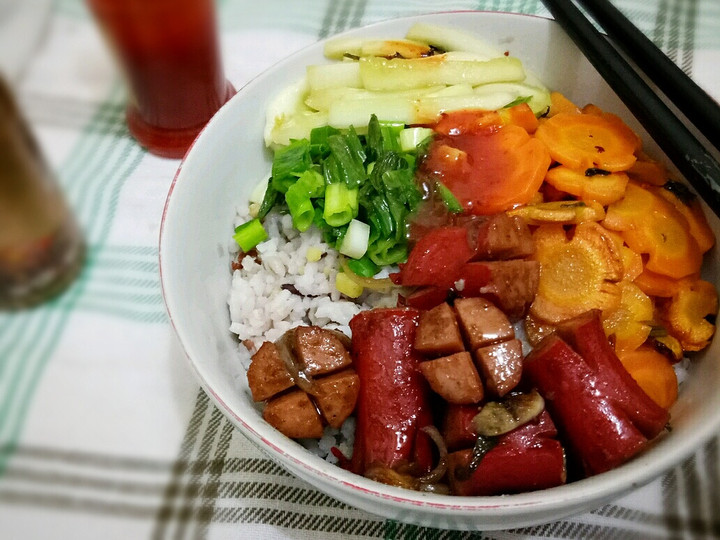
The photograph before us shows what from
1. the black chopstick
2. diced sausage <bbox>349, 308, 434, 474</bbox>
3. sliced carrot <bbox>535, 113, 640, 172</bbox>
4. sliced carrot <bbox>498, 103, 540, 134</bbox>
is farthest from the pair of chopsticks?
diced sausage <bbox>349, 308, 434, 474</bbox>

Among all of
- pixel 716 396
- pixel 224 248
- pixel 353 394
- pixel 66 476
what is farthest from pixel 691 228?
pixel 66 476

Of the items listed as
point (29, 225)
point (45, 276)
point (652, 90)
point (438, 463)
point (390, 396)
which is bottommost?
point (438, 463)

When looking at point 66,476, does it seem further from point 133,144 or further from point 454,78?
point 454,78

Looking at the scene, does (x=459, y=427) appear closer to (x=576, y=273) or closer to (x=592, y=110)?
(x=576, y=273)

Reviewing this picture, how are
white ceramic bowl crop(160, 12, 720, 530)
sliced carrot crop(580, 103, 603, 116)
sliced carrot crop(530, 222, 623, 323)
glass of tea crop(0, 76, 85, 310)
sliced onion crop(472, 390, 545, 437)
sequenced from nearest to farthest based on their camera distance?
glass of tea crop(0, 76, 85, 310), white ceramic bowl crop(160, 12, 720, 530), sliced onion crop(472, 390, 545, 437), sliced carrot crop(530, 222, 623, 323), sliced carrot crop(580, 103, 603, 116)

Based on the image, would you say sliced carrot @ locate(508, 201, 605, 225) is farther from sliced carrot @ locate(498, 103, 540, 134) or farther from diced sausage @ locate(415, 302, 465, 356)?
diced sausage @ locate(415, 302, 465, 356)

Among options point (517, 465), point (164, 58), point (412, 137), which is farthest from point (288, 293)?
point (164, 58)
